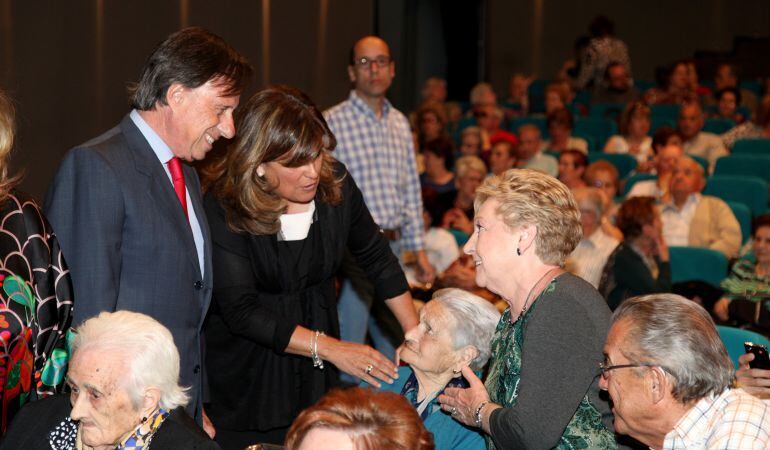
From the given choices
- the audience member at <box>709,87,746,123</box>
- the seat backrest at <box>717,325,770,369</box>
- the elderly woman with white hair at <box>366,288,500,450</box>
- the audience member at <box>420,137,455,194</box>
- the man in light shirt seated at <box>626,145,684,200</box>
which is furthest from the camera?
the audience member at <box>709,87,746,123</box>

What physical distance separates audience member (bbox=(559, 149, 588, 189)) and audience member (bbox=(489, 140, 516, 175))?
0.76 meters

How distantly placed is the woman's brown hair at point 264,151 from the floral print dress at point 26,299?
2.25 ft

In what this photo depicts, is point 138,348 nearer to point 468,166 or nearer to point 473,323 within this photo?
point 473,323

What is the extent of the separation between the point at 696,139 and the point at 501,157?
1.95 metres

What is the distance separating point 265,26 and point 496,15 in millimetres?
5548

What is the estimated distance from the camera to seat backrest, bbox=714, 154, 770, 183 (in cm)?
724

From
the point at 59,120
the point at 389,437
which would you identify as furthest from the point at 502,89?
the point at 389,437

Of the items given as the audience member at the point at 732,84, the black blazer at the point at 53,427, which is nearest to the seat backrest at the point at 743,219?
the audience member at the point at 732,84

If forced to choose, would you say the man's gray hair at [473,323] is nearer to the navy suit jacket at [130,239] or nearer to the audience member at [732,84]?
the navy suit jacket at [130,239]

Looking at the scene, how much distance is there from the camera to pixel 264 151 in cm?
275

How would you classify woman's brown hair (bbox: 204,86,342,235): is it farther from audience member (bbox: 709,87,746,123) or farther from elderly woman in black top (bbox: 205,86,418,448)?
audience member (bbox: 709,87,746,123)

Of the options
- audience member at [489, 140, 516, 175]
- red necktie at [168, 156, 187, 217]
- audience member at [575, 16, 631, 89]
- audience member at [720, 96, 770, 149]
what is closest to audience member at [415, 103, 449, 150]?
audience member at [489, 140, 516, 175]

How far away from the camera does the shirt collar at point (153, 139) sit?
2.51 metres

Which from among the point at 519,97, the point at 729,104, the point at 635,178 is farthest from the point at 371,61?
the point at 519,97
